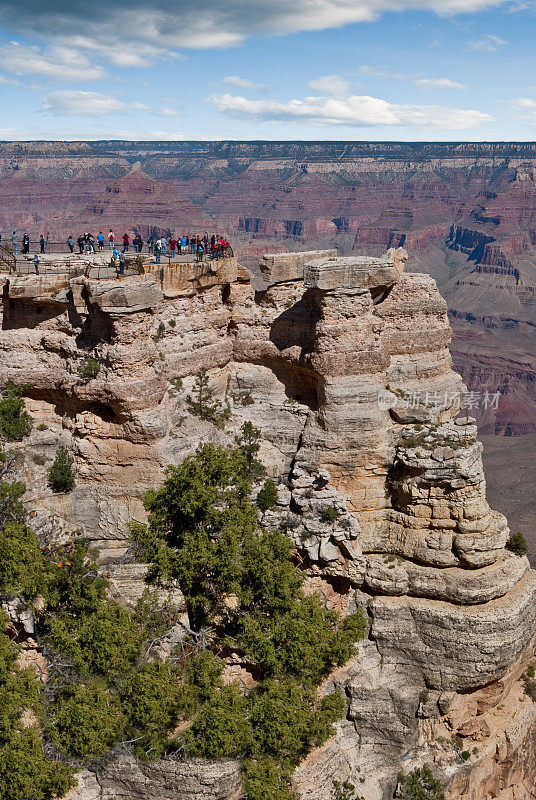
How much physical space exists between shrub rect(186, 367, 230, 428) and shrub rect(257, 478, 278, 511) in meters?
4.36

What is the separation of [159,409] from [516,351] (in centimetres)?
17346

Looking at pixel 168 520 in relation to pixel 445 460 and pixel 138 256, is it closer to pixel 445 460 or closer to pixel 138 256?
pixel 445 460

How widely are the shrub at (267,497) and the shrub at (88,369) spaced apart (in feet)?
28.6

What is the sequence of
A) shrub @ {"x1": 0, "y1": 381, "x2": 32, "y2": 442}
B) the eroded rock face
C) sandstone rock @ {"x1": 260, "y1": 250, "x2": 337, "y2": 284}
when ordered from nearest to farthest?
the eroded rock face < shrub @ {"x1": 0, "y1": 381, "x2": 32, "y2": 442} < sandstone rock @ {"x1": 260, "y1": 250, "x2": 337, "y2": 284}

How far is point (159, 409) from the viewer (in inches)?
1185

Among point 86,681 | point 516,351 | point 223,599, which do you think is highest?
point 223,599

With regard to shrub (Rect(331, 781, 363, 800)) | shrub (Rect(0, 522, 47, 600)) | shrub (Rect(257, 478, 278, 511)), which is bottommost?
shrub (Rect(331, 781, 363, 800))

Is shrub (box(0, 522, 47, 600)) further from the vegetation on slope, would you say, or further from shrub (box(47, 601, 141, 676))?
shrub (box(47, 601, 141, 676))

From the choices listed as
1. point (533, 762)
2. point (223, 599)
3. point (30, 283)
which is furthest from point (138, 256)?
point (533, 762)

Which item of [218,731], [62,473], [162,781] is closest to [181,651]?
[218,731]

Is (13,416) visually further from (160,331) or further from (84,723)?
(84,723)

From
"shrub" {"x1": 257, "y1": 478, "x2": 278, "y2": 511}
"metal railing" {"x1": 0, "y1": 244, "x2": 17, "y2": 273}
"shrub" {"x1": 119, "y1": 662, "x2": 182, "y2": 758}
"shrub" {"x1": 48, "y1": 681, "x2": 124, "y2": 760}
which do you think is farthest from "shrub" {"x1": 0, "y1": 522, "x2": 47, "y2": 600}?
"metal railing" {"x1": 0, "y1": 244, "x2": 17, "y2": 273}

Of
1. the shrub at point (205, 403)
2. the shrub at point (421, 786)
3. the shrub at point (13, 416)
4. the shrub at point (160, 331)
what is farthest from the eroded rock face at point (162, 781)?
the shrub at point (160, 331)

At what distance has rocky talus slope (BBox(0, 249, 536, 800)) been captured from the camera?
28.6m
